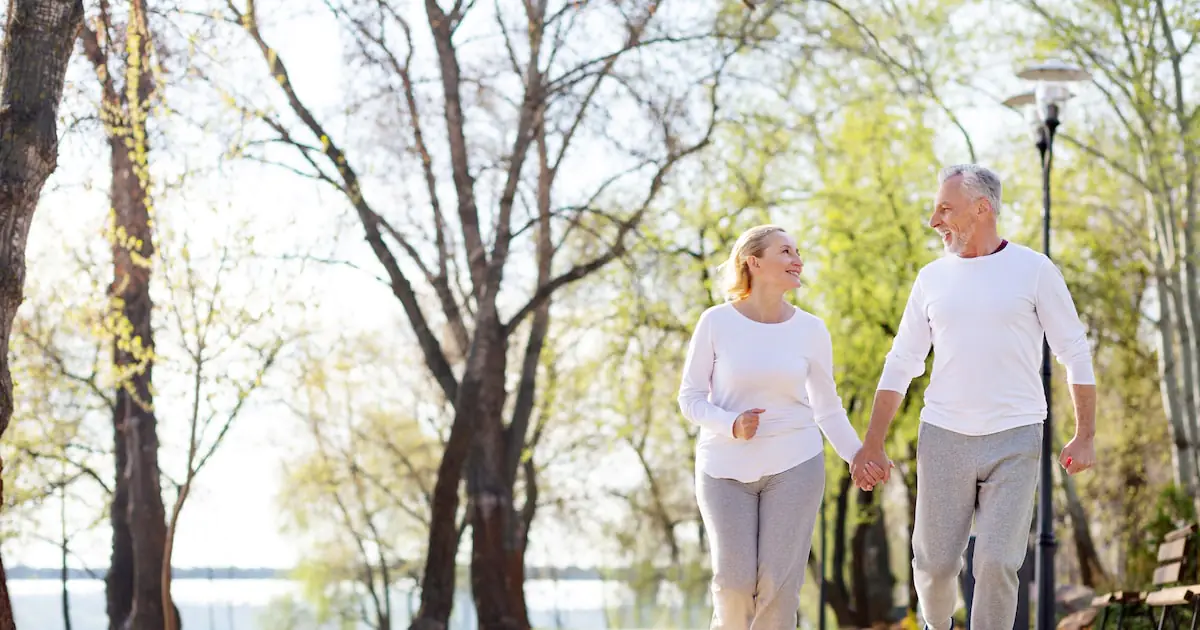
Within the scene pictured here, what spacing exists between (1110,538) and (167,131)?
19.9m

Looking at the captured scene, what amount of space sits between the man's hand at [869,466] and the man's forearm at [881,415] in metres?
0.03

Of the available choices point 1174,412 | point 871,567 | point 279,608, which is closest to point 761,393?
point 1174,412

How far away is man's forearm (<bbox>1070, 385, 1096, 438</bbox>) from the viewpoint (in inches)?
230

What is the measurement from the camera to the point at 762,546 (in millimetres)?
6031

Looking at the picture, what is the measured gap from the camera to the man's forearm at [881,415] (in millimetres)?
6125

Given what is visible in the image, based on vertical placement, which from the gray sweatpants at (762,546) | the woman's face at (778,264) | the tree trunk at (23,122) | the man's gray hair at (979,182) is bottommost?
Result: the gray sweatpants at (762,546)

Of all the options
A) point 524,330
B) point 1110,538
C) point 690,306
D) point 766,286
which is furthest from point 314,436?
point 766,286

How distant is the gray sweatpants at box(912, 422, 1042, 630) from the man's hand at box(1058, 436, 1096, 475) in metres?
0.12

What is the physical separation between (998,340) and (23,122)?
6295 mm

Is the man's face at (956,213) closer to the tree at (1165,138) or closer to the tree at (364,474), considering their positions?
the tree at (1165,138)

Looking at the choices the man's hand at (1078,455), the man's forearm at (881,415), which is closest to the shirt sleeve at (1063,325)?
the man's hand at (1078,455)

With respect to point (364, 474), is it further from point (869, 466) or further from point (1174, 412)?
point (869, 466)

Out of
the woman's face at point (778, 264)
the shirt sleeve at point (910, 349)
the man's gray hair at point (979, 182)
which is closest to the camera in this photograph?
the man's gray hair at point (979, 182)

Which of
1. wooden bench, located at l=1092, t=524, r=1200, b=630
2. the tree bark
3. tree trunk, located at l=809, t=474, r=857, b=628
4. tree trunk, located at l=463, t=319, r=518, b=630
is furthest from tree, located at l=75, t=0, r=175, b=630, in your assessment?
tree trunk, located at l=809, t=474, r=857, b=628
